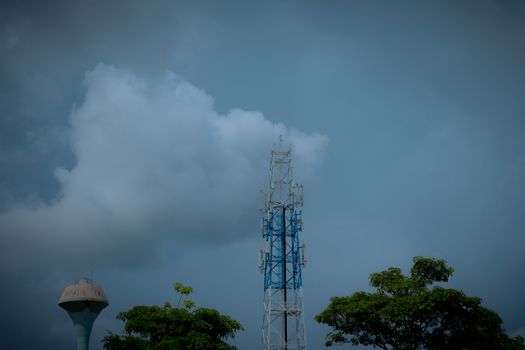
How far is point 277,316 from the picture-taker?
54.2 m

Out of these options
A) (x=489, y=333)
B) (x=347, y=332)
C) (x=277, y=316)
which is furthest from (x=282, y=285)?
(x=489, y=333)

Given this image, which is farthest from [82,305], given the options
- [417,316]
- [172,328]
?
[417,316]

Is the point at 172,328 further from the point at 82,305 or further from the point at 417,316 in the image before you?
the point at 417,316

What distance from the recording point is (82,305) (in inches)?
1674

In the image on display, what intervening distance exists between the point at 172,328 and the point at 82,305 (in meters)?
6.91

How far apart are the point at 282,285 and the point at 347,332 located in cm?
1028

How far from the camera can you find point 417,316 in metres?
43.0

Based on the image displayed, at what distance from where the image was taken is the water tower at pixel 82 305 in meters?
42.3

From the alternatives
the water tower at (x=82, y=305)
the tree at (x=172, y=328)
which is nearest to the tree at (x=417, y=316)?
the tree at (x=172, y=328)

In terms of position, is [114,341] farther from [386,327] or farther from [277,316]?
[386,327]

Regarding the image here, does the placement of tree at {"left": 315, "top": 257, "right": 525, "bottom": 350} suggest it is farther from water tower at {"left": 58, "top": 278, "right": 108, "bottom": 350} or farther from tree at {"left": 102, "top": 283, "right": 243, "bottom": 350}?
water tower at {"left": 58, "top": 278, "right": 108, "bottom": 350}

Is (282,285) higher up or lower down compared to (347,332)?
higher up

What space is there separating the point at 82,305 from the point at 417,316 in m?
24.9

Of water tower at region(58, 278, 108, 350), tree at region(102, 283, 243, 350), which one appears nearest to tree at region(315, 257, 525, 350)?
tree at region(102, 283, 243, 350)
